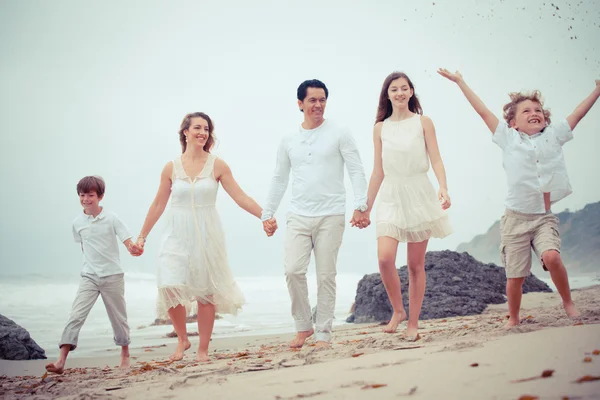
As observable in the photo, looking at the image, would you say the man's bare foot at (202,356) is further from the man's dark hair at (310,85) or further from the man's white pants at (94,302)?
the man's dark hair at (310,85)

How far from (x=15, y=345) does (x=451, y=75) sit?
5.61m

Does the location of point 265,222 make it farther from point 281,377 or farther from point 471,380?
point 471,380

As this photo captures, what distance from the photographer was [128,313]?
15.9 meters

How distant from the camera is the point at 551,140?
516 centimetres

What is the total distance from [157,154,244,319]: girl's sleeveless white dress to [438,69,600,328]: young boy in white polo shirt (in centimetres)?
249

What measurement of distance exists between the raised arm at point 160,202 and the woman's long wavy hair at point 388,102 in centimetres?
209

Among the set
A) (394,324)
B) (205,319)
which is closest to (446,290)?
(394,324)

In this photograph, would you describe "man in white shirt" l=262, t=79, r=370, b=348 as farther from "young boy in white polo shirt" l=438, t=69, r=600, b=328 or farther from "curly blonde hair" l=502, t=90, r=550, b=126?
"curly blonde hair" l=502, t=90, r=550, b=126

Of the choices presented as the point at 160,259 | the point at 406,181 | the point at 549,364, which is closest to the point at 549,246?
the point at 406,181

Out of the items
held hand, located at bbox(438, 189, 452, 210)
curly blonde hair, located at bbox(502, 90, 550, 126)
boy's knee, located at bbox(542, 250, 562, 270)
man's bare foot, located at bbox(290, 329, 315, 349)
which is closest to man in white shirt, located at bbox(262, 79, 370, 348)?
man's bare foot, located at bbox(290, 329, 315, 349)

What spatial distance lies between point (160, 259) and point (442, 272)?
514cm

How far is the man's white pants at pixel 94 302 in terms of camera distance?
19.2 feet

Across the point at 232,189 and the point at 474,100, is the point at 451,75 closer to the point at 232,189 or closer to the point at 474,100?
the point at 474,100

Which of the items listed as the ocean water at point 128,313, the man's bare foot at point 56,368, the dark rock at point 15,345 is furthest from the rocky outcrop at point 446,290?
the man's bare foot at point 56,368
